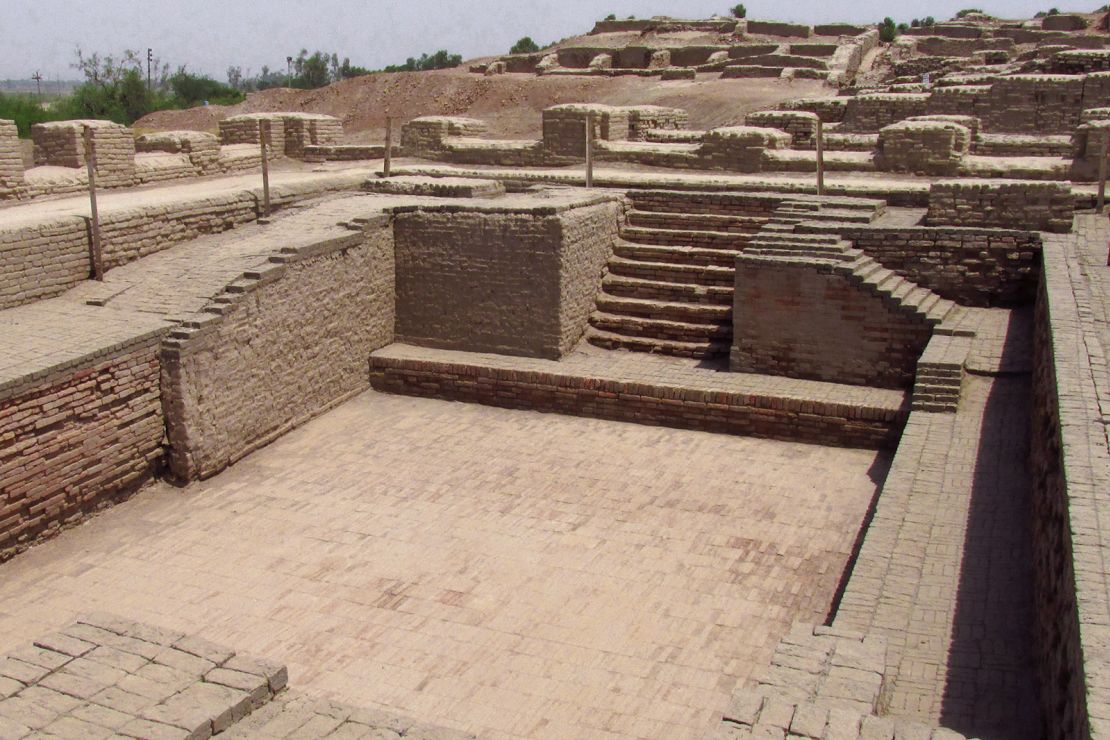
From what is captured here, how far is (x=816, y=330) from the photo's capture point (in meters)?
9.23

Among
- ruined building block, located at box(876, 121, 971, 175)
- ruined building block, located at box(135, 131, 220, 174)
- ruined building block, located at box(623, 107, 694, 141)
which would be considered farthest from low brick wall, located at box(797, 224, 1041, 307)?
ruined building block, located at box(135, 131, 220, 174)

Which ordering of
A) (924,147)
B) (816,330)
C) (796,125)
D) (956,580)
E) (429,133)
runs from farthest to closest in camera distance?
1. (429,133)
2. (796,125)
3. (924,147)
4. (816,330)
5. (956,580)

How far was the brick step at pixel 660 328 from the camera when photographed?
10031 mm

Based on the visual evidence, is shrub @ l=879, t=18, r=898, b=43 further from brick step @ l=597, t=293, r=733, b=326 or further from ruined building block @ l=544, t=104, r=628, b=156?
brick step @ l=597, t=293, r=733, b=326

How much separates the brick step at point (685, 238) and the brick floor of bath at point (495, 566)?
254 centimetres

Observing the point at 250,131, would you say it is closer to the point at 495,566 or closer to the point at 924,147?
the point at 924,147

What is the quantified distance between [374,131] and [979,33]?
47.9 feet

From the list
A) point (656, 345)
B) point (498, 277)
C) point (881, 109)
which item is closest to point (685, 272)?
point (656, 345)

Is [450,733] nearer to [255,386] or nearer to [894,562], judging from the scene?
[894,562]

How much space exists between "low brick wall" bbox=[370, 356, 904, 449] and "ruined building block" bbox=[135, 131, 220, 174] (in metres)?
4.88

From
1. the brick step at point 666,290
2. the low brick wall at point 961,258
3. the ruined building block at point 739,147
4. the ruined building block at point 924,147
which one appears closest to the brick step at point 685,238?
the brick step at point 666,290

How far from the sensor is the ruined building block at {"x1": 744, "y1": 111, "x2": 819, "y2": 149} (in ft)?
46.1

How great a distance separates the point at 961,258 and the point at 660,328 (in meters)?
2.71

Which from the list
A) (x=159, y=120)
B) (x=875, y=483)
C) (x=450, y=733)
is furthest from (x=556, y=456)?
(x=159, y=120)
